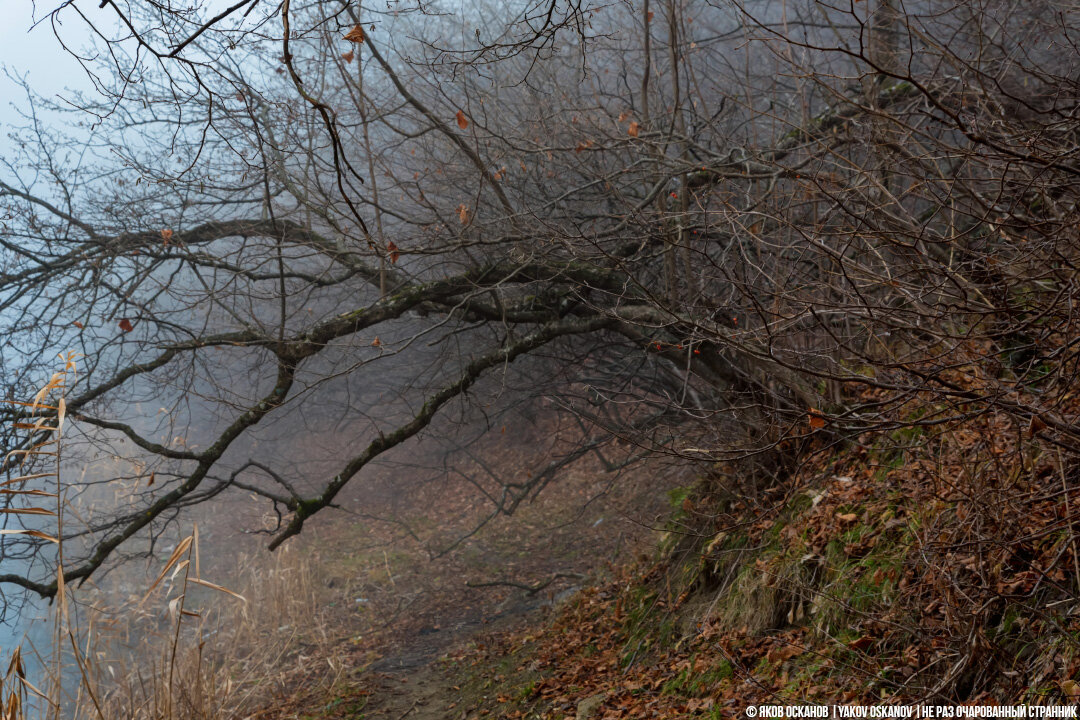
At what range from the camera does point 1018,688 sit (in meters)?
2.58

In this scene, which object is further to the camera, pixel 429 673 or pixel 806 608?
pixel 429 673

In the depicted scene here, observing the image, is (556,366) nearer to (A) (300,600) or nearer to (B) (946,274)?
(A) (300,600)

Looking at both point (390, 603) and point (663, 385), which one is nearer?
point (663, 385)

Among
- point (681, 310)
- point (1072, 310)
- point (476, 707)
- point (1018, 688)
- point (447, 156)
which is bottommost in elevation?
point (476, 707)

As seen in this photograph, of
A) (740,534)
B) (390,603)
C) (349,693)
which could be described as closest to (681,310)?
(740,534)

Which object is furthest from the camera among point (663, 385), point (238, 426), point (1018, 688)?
point (663, 385)

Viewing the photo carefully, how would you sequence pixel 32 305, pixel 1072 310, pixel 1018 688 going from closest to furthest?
pixel 1072 310, pixel 1018 688, pixel 32 305

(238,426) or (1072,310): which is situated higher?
(238,426)

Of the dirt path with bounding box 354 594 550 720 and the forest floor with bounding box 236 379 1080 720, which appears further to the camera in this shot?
the dirt path with bounding box 354 594 550 720

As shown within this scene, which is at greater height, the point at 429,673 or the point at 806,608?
the point at 806,608

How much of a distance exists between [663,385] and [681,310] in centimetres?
197

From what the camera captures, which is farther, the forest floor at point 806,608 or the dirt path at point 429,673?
the dirt path at point 429,673

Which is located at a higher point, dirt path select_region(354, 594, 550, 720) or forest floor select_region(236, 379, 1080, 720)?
forest floor select_region(236, 379, 1080, 720)

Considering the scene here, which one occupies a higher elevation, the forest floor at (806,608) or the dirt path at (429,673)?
the forest floor at (806,608)
